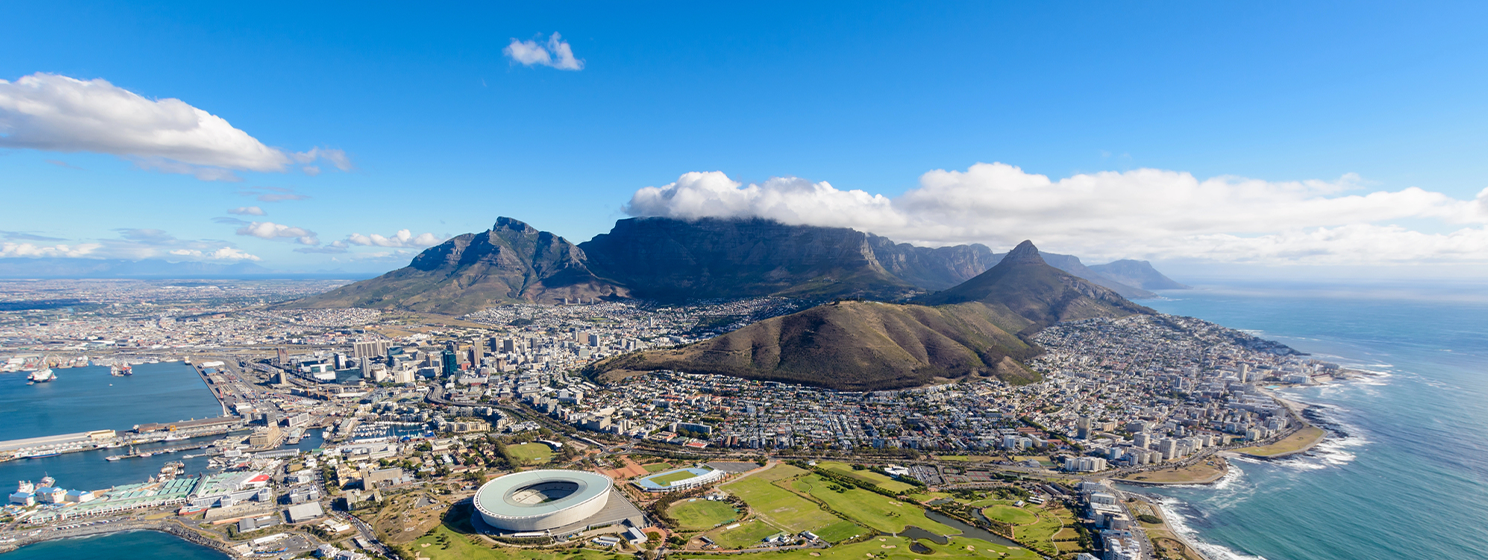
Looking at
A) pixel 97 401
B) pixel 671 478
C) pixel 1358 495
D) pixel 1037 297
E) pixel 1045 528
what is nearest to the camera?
pixel 1045 528

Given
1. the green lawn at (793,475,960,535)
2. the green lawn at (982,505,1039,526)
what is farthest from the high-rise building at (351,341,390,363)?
the green lawn at (982,505,1039,526)

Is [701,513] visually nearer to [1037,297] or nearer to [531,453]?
[531,453]

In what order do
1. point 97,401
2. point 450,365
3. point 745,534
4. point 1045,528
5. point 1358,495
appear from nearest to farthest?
point 745,534 → point 1045,528 → point 1358,495 → point 97,401 → point 450,365

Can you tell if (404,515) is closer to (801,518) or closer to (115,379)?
(801,518)

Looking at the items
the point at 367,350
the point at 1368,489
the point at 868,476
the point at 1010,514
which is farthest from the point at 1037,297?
the point at 367,350

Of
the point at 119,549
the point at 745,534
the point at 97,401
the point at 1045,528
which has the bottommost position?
the point at 1045,528

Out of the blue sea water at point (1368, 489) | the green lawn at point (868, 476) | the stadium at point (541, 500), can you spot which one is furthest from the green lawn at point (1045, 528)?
the stadium at point (541, 500)

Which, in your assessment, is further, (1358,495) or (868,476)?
(868,476)

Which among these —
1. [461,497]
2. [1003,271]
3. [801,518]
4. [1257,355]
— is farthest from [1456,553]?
[1003,271]
